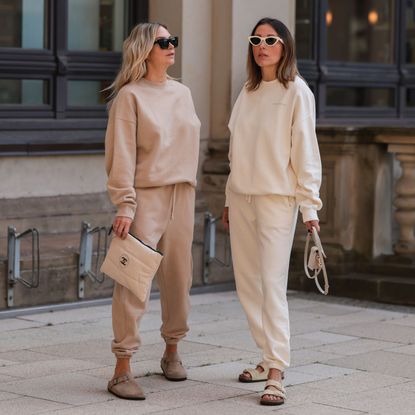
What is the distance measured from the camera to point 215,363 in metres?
8.16

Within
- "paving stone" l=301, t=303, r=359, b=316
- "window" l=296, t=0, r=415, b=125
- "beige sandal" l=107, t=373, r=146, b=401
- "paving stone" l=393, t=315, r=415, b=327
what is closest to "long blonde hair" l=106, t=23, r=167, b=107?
"beige sandal" l=107, t=373, r=146, b=401

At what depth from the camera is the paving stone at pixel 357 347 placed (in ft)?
28.7

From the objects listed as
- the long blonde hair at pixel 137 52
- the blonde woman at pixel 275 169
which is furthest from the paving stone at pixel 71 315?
the long blonde hair at pixel 137 52

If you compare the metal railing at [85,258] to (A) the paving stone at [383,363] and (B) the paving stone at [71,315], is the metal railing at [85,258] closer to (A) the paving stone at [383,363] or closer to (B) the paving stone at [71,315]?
(B) the paving stone at [71,315]

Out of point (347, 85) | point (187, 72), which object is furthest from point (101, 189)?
point (347, 85)

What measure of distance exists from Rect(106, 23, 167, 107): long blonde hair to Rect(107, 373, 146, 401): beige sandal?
167 centimetres

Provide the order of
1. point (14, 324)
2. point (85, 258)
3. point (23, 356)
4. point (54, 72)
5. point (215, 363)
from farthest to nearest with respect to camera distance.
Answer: point (54, 72) < point (85, 258) < point (14, 324) < point (23, 356) < point (215, 363)

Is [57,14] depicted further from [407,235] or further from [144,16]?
[407,235]

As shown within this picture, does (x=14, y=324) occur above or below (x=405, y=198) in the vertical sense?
below

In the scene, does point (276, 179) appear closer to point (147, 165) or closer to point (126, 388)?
point (147, 165)

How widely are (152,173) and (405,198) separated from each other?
15.8 ft

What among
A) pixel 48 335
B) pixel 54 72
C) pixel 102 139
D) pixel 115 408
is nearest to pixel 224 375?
pixel 115 408

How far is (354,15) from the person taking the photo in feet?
50.9

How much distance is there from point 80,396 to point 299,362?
69.3 inches
